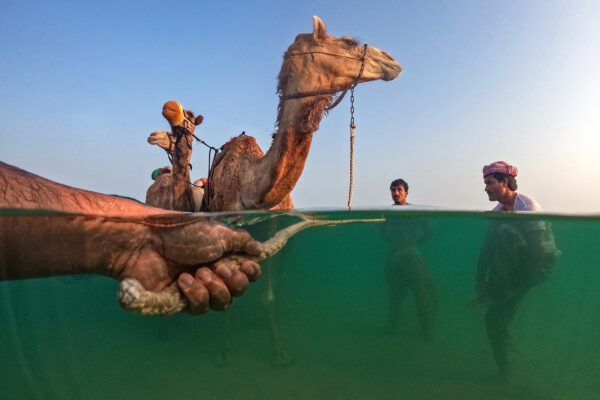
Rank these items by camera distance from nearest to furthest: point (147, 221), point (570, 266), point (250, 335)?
point (147, 221) < point (250, 335) < point (570, 266)

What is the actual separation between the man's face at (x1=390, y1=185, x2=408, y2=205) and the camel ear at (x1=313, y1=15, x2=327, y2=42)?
359cm

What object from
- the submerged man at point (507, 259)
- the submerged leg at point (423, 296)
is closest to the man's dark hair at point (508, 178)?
the submerged man at point (507, 259)

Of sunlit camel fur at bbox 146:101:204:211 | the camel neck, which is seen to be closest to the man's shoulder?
the camel neck

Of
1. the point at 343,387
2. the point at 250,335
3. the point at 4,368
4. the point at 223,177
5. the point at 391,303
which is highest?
the point at 223,177

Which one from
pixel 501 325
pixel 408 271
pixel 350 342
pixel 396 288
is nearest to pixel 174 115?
pixel 501 325

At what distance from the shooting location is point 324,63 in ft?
16.9

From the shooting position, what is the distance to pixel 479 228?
421 inches

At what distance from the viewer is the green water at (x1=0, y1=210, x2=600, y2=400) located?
308 inches

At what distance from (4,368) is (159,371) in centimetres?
594

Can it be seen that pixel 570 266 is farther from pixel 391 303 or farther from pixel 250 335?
pixel 250 335

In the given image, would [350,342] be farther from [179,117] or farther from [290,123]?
[179,117]

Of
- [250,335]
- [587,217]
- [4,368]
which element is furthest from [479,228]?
[4,368]

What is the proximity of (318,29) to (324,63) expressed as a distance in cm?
52

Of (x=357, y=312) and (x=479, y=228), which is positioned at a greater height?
(x=479, y=228)
